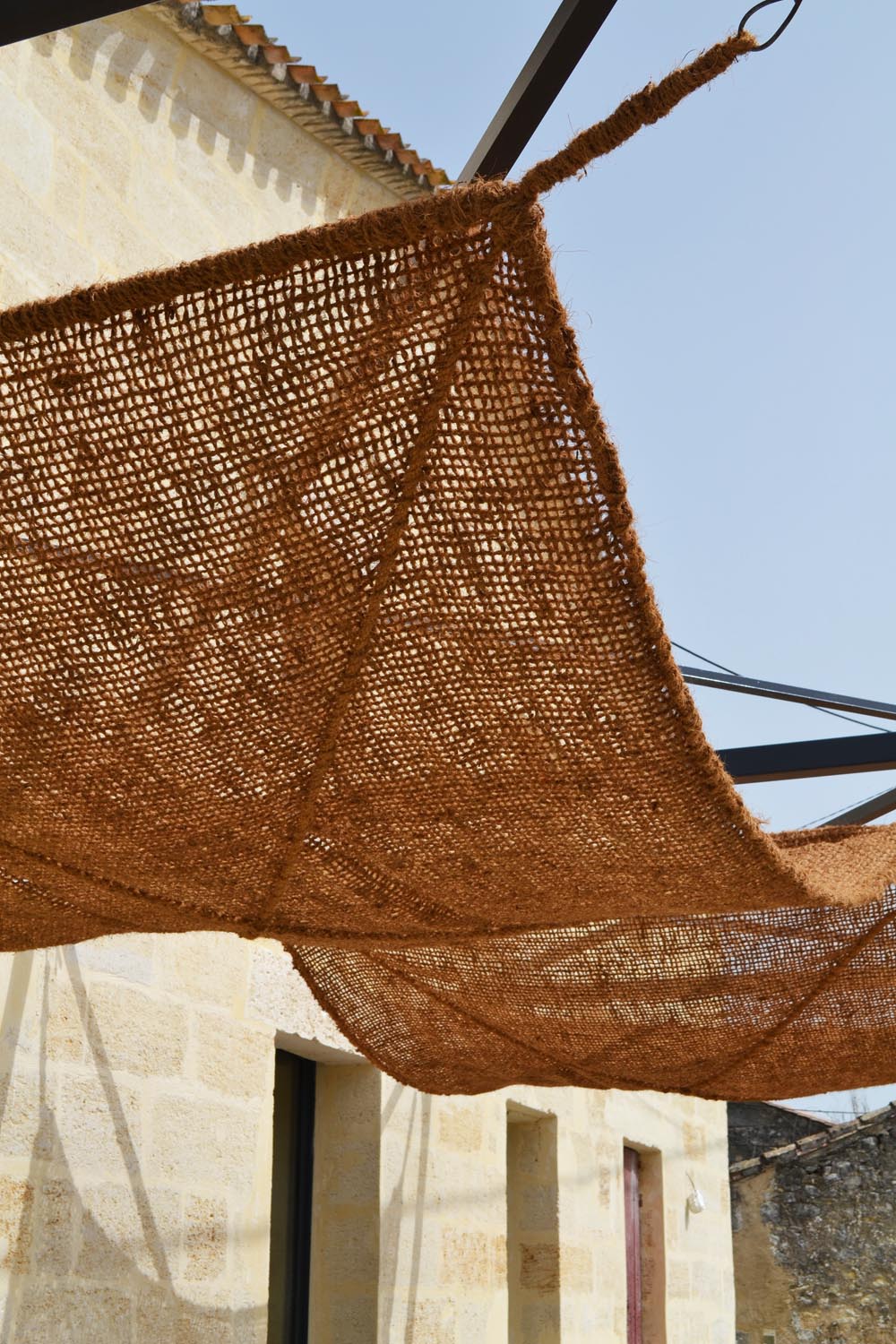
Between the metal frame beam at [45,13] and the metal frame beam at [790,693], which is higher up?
the metal frame beam at [790,693]

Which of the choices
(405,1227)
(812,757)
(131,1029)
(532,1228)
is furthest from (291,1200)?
(812,757)

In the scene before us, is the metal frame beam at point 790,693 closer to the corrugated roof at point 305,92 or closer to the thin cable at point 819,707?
the thin cable at point 819,707

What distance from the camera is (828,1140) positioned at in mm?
14023

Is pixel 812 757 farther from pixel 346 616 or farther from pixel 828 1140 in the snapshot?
pixel 828 1140

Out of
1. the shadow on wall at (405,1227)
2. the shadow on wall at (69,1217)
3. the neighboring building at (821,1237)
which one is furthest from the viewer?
the neighboring building at (821,1237)

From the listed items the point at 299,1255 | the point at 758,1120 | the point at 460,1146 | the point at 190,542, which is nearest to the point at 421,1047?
the point at 299,1255

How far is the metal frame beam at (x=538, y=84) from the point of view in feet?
7.96

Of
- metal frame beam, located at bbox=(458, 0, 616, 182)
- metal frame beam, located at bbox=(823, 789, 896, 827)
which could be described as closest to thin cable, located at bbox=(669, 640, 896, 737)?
metal frame beam, located at bbox=(823, 789, 896, 827)

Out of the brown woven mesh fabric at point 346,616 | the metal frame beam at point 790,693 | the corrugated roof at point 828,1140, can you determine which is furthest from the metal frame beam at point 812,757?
the corrugated roof at point 828,1140

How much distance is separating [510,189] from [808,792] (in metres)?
4.35

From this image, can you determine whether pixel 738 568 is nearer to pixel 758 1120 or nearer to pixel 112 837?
pixel 112 837

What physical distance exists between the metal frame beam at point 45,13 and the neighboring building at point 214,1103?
198 centimetres

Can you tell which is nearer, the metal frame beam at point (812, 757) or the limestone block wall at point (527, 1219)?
the metal frame beam at point (812, 757)

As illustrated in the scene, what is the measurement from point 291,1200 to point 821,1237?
10.7 metres
